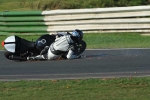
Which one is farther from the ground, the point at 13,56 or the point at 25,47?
the point at 25,47

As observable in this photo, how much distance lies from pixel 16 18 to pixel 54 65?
6917 millimetres

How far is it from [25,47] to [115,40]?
435 cm

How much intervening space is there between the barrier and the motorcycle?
14.8 ft

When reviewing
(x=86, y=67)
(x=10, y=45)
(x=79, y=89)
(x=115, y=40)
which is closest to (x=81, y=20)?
(x=115, y=40)

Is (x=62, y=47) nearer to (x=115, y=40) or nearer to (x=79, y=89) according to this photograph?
(x=79, y=89)

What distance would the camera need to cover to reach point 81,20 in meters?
17.6

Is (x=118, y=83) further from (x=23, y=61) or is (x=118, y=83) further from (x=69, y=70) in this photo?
(x=23, y=61)

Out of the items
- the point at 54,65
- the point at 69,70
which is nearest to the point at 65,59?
the point at 54,65

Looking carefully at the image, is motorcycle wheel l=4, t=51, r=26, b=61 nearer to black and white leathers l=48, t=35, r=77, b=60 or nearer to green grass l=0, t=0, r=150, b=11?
black and white leathers l=48, t=35, r=77, b=60

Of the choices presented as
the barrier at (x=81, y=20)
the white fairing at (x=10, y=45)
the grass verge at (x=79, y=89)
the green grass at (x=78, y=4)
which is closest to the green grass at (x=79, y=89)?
the grass verge at (x=79, y=89)

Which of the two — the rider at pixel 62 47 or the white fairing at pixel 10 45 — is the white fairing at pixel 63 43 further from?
the white fairing at pixel 10 45

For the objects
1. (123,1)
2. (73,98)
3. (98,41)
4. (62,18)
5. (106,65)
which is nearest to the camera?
(73,98)

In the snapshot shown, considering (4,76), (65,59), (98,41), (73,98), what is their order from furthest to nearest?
(98,41)
(65,59)
(4,76)
(73,98)

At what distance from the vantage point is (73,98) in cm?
795
